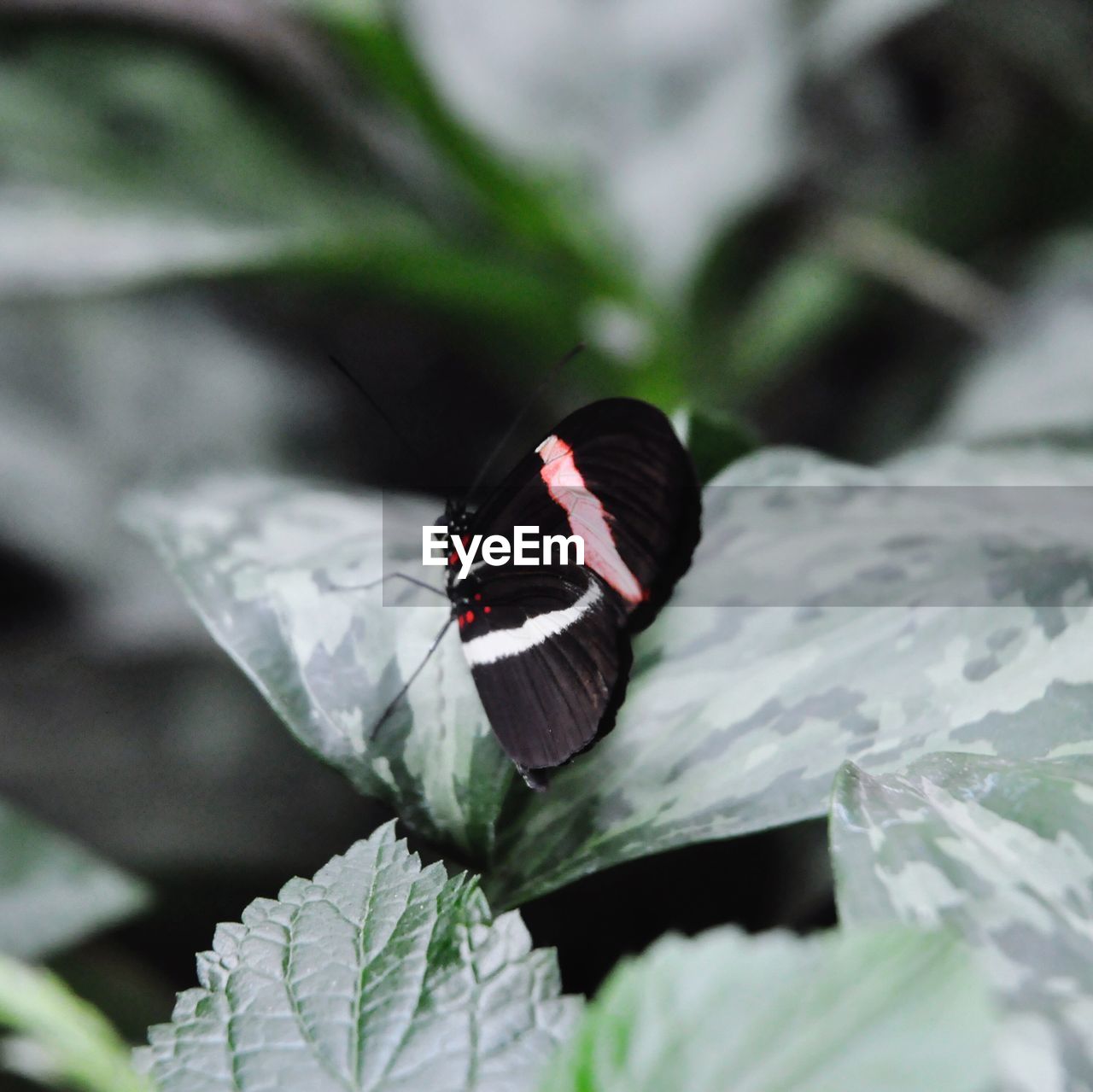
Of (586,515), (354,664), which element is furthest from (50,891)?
(586,515)

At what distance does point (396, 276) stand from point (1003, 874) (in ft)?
2.33

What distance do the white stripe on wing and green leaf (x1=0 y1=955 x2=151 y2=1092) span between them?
231mm

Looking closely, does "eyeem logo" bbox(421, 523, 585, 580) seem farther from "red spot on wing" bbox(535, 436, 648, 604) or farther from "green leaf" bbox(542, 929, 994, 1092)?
"green leaf" bbox(542, 929, 994, 1092)

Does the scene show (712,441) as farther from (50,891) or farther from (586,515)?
(50,891)

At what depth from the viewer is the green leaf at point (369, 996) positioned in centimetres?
33

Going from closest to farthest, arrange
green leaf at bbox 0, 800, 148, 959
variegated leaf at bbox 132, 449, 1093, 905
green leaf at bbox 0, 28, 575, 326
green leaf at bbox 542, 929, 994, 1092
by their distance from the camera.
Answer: green leaf at bbox 542, 929, 994, 1092, variegated leaf at bbox 132, 449, 1093, 905, green leaf at bbox 0, 800, 148, 959, green leaf at bbox 0, 28, 575, 326

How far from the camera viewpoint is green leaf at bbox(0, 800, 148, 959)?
1.86ft

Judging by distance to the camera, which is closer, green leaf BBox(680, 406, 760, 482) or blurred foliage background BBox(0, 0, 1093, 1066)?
green leaf BBox(680, 406, 760, 482)

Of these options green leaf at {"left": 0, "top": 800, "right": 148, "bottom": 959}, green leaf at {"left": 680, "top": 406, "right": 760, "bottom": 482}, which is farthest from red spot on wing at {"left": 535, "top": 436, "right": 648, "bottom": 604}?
green leaf at {"left": 0, "top": 800, "right": 148, "bottom": 959}

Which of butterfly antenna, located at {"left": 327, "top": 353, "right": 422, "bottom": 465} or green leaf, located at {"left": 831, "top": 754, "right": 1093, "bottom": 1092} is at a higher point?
butterfly antenna, located at {"left": 327, "top": 353, "right": 422, "bottom": 465}

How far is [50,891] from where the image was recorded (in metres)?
0.59

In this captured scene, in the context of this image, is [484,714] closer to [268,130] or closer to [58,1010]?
[58,1010]

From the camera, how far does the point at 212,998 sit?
354mm

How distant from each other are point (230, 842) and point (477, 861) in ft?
1.49
